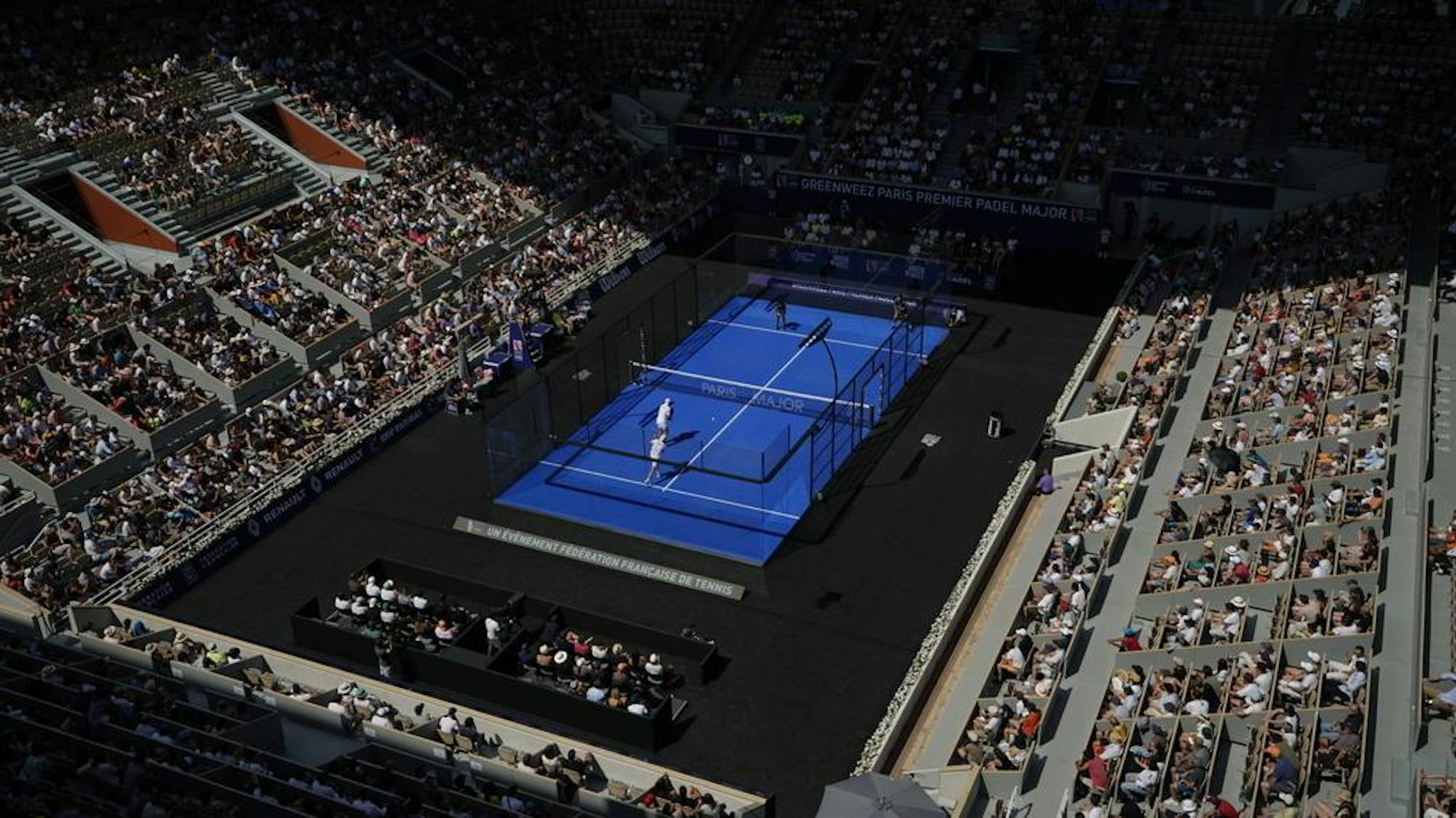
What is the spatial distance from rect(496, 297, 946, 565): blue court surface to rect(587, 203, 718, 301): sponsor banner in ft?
14.4

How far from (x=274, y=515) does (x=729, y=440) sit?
10.6 meters

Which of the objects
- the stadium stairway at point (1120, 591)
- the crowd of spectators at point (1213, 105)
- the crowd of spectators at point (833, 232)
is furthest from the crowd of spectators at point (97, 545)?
the crowd of spectators at point (1213, 105)

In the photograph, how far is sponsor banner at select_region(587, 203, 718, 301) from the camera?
145 ft

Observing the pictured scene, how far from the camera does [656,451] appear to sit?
3266 cm

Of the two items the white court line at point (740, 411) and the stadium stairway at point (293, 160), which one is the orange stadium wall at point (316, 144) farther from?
the white court line at point (740, 411)

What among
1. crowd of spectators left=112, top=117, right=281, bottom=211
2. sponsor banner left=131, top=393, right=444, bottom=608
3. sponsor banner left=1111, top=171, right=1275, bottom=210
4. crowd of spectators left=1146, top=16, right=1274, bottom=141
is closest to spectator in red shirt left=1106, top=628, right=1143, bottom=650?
sponsor banner left=131, top=393, right=444, bottom=608

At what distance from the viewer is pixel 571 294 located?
4300cm

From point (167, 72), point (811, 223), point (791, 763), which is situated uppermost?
point (167, 72)

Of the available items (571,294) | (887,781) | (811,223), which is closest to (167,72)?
(571,294)

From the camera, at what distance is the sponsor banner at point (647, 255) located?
44062 millimetres

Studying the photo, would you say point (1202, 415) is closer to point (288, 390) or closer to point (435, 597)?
point (435, 597)

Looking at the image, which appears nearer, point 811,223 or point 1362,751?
point 1362,751

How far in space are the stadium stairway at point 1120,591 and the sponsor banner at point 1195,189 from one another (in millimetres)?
8854

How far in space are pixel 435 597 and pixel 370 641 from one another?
2.18 m
